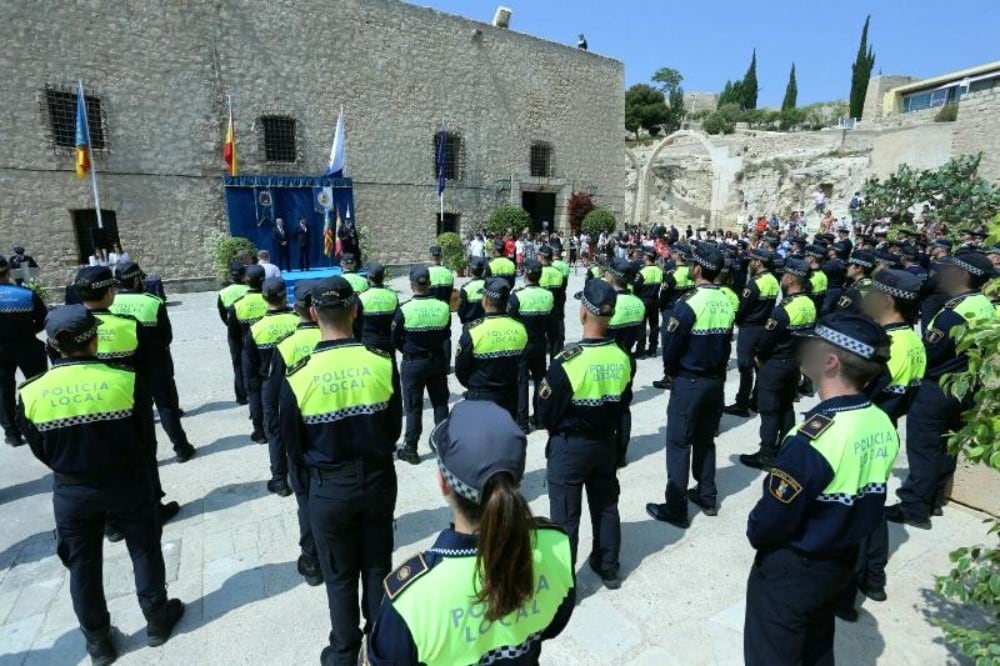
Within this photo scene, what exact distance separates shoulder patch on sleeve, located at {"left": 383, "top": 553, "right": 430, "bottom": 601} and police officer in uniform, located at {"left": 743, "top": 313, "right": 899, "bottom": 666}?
1.64 m

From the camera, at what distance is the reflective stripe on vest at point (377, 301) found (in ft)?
23.3

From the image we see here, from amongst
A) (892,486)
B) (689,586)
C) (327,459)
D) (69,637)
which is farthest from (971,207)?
(69,637)

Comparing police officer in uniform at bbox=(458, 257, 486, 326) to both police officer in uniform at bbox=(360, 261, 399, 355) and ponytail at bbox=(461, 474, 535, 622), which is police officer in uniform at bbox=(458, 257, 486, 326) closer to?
police officer in uniform at bbox=(360, 261, 399, 355)

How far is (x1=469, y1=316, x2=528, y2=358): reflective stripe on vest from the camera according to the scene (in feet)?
16.4

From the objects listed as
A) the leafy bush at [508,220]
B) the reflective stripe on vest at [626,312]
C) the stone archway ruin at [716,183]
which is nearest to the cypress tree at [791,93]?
the stone archway ruin at [716,183]

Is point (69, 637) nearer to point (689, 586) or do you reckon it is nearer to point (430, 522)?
Result: point (430, 522)

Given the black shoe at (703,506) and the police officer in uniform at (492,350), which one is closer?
the black shoe at (703,506)

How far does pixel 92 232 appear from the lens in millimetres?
15688

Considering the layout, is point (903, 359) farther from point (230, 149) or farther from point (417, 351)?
point (230, 149)

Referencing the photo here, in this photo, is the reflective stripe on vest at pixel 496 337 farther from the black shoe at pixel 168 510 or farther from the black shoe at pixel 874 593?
the black shoe at pixel 874 593

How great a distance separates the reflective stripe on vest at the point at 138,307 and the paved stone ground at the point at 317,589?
4.97ft

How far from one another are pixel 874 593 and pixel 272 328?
512 cm

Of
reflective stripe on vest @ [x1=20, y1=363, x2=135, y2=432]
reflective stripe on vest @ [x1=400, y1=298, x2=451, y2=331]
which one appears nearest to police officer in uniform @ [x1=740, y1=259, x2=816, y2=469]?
reflective stripe on vest @ [x1=400, y1=298, x2=451, y2=331]

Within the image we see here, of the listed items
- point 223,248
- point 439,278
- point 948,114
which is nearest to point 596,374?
point 439,278
